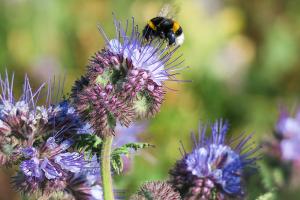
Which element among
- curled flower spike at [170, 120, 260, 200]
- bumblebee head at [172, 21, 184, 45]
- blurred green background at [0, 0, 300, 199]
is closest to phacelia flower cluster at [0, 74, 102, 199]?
curled flower spike at [170, 120, 260, 200]

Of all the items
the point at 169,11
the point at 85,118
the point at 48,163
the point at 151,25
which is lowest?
the point at 48,163

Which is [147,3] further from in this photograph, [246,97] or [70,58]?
[246,97]

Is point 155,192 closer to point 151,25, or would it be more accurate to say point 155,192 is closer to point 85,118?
point 85,118

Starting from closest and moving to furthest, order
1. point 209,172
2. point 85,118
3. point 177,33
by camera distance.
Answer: point 85,118 < point 209,172 < point 177,33

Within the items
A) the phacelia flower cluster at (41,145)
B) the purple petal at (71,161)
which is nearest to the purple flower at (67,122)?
the phacelia flower cluster at (41,145)

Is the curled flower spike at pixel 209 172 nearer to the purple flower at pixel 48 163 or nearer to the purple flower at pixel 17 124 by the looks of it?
the purple flower at pixel 48 163

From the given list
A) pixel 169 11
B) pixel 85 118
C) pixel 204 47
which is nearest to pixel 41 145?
pixel 85 118

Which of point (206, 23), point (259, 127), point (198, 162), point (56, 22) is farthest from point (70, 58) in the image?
point (198, 162)
